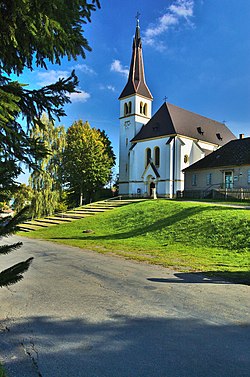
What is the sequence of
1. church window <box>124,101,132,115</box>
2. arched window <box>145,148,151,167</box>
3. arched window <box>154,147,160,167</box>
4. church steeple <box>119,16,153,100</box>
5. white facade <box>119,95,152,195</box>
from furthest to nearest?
church steeple <box>119,16,153,100</box>, church window <box>124,101,132,115</box>, white facade <box>119,95,152,195</box>, arched window <box>145,148,151,167</box>, arched window <box>154,147,160,167</box>

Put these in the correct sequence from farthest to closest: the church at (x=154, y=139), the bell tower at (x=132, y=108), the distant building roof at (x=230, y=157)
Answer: the bell tower at (x=132, y=108), the church at (x=154, y=139), the distant building roof at (x=230, y=157)

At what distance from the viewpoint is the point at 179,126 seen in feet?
141

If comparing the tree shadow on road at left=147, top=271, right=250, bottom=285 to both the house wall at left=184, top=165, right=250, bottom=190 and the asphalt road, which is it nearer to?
the asphalt road

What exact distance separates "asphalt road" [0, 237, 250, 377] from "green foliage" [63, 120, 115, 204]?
35933 mm

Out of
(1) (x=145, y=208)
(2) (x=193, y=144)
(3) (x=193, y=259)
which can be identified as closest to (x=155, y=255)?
(3) (x=193, y=259)

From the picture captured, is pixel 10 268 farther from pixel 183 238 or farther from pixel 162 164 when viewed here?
pixel 162 164

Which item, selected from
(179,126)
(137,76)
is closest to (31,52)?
(179,126)

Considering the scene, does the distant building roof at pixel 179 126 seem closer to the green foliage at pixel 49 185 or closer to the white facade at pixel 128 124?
the white facade at pixel 128 124

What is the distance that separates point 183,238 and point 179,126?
30800 mm

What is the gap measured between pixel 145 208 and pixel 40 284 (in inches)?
736

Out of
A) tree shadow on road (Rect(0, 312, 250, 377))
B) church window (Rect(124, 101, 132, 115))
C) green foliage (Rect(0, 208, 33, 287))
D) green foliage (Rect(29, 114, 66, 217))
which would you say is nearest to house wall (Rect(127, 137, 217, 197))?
church window (Rect(124, 101, 132, 115))

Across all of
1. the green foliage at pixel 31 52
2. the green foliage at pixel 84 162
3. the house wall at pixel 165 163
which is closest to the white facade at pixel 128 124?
the house wall at pixel 165 163

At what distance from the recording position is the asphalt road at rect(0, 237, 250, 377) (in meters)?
3.29

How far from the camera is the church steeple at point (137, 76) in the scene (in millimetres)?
49094
